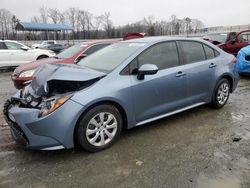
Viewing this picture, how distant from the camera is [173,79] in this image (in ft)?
13.3

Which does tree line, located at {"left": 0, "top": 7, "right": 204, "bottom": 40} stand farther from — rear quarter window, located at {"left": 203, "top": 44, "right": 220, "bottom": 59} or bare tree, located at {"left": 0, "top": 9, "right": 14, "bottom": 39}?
rear quarter window, located at {"left": 203, "top": 44, "right": 220, "bottom": 59}

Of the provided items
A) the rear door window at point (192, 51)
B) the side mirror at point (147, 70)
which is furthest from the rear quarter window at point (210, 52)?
the side mirror at point (147, 70)

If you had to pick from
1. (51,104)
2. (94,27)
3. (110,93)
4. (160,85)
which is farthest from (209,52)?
(94,27)

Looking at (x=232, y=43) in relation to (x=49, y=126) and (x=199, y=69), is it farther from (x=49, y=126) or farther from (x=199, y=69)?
(x=49, y=126)

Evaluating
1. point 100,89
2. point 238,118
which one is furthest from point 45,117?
point 238,118

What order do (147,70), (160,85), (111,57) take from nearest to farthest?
(147,70)
(160,85)
(111,57)

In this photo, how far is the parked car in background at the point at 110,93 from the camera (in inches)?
121

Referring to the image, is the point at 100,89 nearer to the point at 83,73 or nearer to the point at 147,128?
the point at 83,73

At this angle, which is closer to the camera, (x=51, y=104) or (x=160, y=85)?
(x=51, y=104)

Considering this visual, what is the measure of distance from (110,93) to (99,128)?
50 cm

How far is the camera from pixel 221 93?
5023 millimetres

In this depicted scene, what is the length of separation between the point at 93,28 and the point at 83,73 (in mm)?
71212

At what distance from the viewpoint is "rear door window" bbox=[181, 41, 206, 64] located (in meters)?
4.41

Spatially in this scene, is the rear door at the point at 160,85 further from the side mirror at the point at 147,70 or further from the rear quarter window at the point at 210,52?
the rear quarter window at the point at 210,52
